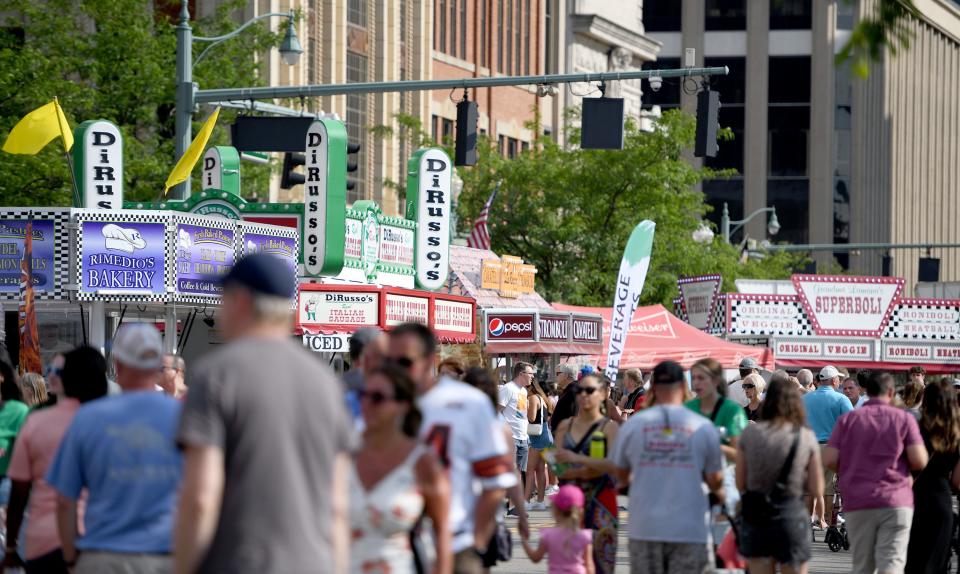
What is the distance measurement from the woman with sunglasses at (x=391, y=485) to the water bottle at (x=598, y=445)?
4239 millimetres

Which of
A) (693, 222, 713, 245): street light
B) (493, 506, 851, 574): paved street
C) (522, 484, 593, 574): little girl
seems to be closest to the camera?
(522, 484, 593, 574): little girl

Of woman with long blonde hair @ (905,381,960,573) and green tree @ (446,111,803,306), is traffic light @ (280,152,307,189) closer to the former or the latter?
woman with long blonde hair @ (905,381,960,573)

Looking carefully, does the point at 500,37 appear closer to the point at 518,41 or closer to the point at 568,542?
the point at 518,41

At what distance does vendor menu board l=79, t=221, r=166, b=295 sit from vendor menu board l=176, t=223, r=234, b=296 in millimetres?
285

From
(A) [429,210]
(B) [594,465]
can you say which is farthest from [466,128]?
(B) [594,465]

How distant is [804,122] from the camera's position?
98500mm

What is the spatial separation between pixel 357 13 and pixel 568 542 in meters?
40.6

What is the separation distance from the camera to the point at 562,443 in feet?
36.1

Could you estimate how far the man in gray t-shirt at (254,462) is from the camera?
16.6ft

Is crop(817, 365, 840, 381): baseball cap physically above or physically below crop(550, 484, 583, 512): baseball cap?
above

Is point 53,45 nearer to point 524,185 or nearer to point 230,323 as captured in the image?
point 524,185

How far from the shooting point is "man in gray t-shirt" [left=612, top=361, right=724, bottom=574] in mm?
9188

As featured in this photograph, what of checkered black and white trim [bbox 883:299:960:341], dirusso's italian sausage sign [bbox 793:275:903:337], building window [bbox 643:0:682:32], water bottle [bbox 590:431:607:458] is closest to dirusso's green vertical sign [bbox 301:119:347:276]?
water bottle [bbox 590:431:607:458]

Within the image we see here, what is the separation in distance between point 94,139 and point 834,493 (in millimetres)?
11521
